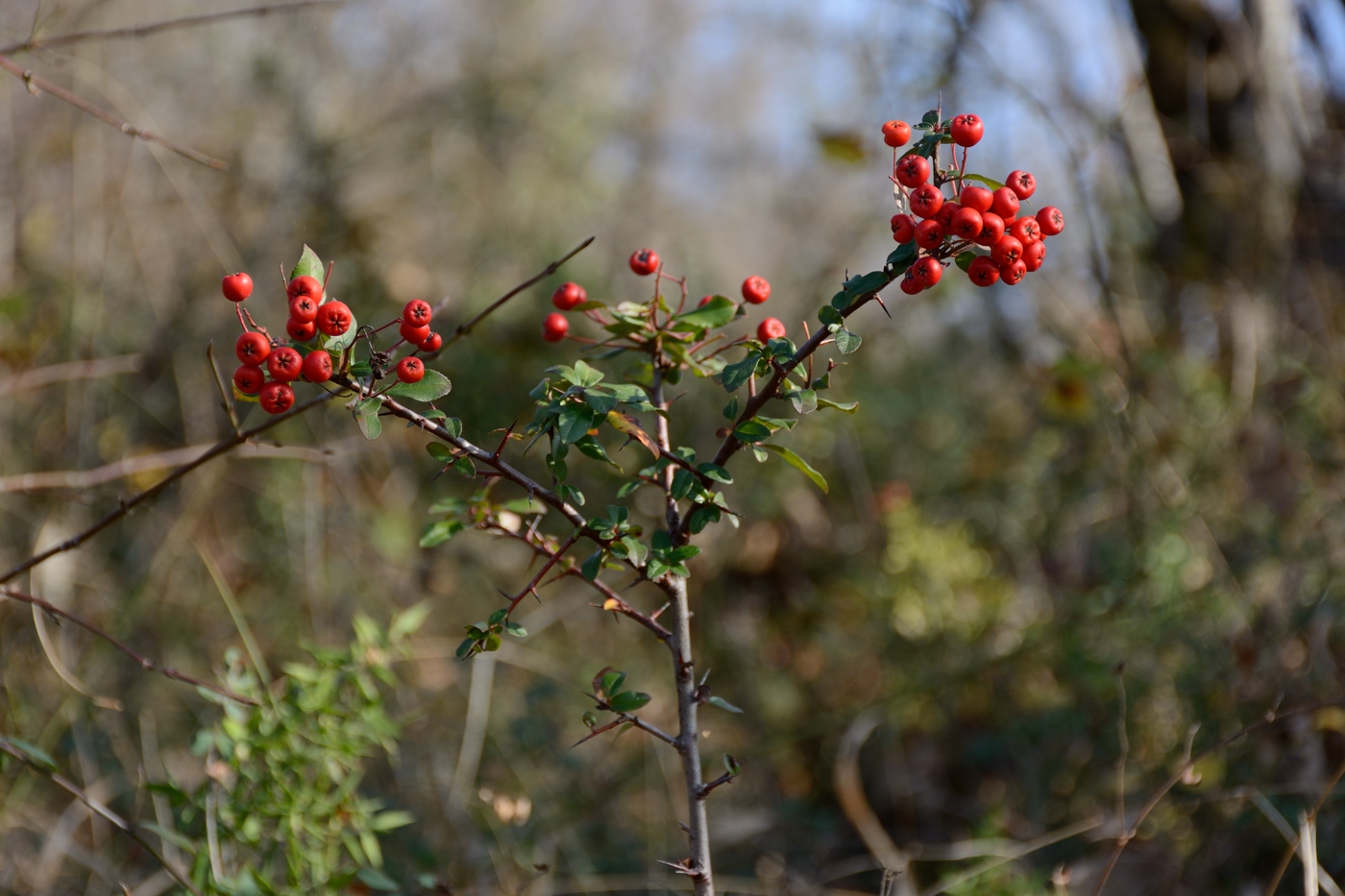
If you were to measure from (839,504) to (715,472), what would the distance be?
2.20 m

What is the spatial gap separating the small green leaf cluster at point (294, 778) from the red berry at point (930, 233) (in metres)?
0.97

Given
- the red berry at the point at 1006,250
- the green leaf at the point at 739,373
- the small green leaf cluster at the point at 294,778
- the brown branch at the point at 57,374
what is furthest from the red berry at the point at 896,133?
the brown branch at the point at 57,374

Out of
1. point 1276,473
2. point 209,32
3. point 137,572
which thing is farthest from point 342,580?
point 209,32

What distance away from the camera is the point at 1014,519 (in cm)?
291

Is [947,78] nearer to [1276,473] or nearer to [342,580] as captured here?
[1276,473]

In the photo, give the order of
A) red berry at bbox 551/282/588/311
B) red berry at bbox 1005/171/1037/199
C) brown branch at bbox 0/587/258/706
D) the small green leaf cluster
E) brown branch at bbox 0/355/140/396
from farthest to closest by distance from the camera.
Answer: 1. brown branch at bbox 0/355/140/396
2. the small green leaf cluster
3. brown branch at bbox 0/587/258/706
4. red berry at bbox 551/282/588/311
5. red berry at bbox 1005/171/1037/199

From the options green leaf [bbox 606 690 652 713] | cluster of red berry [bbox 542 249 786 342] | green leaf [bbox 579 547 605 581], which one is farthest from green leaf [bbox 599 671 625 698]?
cluster of red berry [bbox 542 249 786 342]

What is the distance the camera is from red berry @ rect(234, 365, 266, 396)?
854 mm

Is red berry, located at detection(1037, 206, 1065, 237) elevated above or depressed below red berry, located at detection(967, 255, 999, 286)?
above

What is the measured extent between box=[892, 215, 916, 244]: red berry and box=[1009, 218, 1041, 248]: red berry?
98 millimetres

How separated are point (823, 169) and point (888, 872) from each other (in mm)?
4089

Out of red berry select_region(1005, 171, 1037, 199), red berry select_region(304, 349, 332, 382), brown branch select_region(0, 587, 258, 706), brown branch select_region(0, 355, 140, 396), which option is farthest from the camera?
brown branch select_region(0, 355, 140, 396)

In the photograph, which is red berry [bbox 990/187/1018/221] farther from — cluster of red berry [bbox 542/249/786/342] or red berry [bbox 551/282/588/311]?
red berry [bbox 551/282/588/311]

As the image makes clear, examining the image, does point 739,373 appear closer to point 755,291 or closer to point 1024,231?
point 755,291
